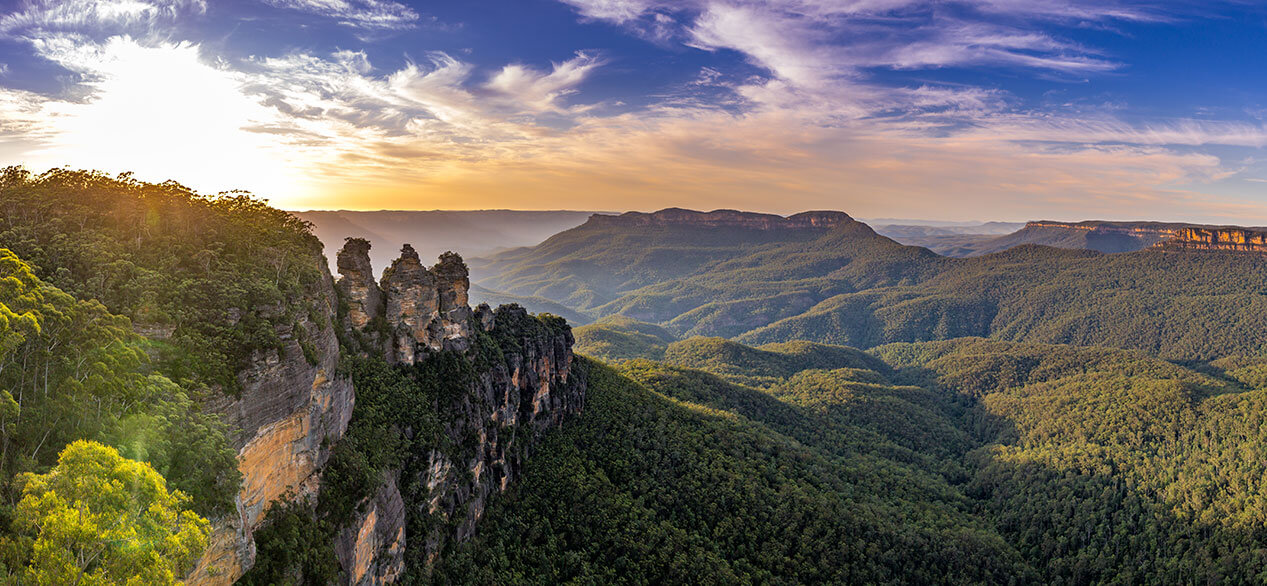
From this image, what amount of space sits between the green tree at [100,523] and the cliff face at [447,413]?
13.8 m

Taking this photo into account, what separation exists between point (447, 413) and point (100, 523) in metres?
30.0

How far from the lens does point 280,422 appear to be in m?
27.2

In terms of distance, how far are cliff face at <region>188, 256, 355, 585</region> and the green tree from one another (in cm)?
495

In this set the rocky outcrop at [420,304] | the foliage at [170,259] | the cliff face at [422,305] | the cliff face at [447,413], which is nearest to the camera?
the foliage at [170,259]

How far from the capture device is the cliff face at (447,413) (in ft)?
112

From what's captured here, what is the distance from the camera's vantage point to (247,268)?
30078mm

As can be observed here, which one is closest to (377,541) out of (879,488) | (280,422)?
(280,422)

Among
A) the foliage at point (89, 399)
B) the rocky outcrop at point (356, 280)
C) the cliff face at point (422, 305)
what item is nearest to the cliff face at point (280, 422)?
the foliage at point (89, 399)

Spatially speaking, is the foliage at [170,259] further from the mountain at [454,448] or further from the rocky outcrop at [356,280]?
the rocky outcrop at [356,280]

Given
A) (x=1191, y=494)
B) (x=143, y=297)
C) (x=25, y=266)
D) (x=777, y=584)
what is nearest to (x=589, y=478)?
(x=777, y=584)

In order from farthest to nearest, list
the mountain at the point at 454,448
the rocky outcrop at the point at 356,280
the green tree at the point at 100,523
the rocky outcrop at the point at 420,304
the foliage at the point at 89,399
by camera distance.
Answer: the rocky outcrop at the point at 420,304 → the rocky outcrop at the point at 356,280 → the mountain at the point at 454,448 → the foliage at the point at 89,399 → the green tree at the point at 100,523

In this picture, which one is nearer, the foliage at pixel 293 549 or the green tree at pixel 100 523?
the green tree at pixel 100 523

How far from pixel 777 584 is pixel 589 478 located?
822 inches

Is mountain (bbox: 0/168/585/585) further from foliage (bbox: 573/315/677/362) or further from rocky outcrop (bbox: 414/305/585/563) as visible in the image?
foliage (bbox: 573/315/677/362)
